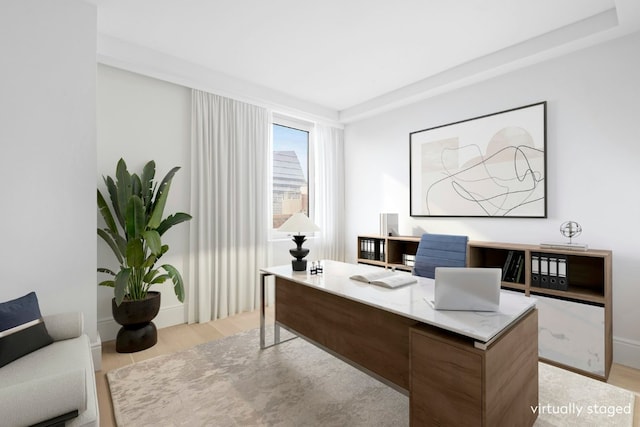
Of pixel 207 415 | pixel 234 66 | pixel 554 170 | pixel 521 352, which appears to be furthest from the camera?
pixel 234 66

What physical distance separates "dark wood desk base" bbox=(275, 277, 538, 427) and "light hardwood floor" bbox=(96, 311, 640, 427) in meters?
1.00

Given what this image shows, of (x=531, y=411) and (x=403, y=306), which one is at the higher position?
(x=403, y=306)

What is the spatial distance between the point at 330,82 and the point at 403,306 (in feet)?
9.76

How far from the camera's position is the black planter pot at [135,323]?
8.63 feet

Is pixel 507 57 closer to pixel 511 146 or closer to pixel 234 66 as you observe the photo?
pixel 511 146

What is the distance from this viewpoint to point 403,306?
1602 millimetres

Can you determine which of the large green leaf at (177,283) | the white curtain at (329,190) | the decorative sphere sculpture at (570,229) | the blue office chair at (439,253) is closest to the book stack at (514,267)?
the decorative sphere sculpture at (570,229)

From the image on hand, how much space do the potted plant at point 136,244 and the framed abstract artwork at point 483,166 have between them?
2783 mm

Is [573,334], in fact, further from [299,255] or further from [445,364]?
[299,255]

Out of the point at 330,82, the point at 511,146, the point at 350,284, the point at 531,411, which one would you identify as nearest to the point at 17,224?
the point at 350,284

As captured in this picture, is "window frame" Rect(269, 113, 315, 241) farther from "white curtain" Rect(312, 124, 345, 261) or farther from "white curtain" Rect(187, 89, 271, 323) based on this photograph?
"white curtain" Rect(187, 89, 271, 323)

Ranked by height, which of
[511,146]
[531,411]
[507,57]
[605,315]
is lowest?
[531,411]

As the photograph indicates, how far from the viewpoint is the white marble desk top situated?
134 cm

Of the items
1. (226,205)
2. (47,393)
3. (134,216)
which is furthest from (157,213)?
(47,393)
